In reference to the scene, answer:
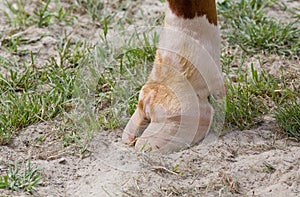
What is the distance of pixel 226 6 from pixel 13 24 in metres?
1.35

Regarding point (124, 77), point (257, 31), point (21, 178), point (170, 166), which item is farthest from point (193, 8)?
point (257, 31)

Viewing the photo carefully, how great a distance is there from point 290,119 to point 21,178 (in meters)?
1.27

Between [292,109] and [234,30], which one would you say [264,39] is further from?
[292,109]

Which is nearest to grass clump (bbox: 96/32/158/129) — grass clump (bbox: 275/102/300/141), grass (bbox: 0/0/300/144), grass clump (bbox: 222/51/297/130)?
grass (bbox: 0/0/300/144)

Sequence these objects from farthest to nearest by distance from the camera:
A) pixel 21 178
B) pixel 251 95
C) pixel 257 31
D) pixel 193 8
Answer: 1. pixel 257 31
2. pixel 251 95
3. pixel 193 8
4. pixel 21 178

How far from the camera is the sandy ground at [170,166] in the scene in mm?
2697

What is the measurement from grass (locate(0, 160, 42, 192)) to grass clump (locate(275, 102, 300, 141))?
3.76 feet

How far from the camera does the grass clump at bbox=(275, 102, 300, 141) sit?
3.10 meters

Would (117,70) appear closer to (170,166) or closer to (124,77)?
(124,77)

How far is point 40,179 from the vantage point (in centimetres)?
280

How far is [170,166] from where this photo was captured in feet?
9.30

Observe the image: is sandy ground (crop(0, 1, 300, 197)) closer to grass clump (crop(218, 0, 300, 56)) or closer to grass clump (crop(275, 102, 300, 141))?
grass clump (crop(275, 102, 300, 141))

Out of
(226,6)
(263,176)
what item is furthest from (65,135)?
(226,6)

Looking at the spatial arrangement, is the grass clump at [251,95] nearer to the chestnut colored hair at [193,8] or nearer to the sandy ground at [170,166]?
the sandy ground at [170,166]
